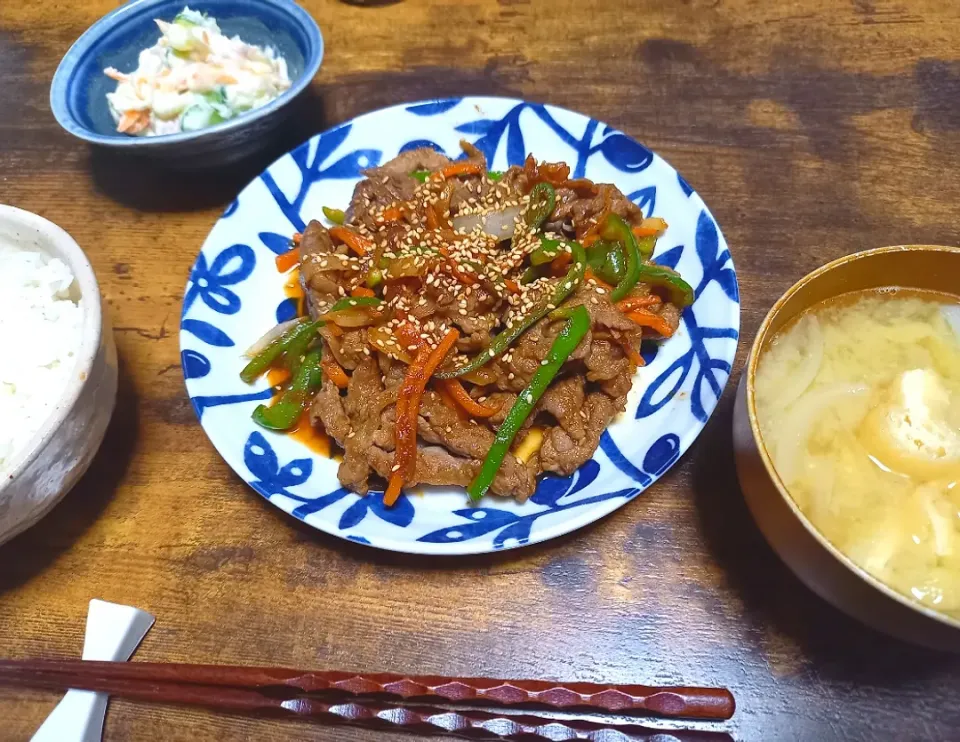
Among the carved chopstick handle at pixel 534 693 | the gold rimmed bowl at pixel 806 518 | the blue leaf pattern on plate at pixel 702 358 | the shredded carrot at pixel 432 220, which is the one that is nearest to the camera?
the gold rimmed bowl at pixel 806 518

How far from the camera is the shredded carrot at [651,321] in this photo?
2078 mm

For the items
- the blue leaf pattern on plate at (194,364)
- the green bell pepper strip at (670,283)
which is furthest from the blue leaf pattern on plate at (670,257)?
the blue leaf pattern on plate at (194,364)

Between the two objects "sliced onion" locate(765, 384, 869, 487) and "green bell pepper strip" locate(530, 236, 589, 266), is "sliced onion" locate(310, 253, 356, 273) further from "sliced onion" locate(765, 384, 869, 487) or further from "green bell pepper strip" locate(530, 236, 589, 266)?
"sliced onion" locate(765, 384, 869, 487)

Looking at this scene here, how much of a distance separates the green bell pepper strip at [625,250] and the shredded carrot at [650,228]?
75mm

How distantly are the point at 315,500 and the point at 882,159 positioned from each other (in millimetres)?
2547

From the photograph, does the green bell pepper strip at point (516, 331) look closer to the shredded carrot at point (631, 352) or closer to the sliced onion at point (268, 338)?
the shredded carrot at point (631, 352)

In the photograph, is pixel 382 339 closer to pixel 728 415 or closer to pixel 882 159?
pixel 728 415

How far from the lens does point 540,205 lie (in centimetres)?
223

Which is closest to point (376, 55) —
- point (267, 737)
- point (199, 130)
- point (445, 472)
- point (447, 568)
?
point (199, 130)

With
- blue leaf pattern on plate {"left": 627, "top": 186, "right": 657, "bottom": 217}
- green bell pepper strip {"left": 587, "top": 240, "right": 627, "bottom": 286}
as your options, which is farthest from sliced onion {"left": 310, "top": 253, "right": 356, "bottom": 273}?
blue leaf pattern on plate {"left": 627, "top": 186, "right": 657, "bottom": 217}

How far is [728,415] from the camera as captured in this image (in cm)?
202

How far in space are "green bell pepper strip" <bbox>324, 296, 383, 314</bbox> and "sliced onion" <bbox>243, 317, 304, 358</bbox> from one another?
19 centimetres

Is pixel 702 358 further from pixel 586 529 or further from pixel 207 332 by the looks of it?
pixel 207 332

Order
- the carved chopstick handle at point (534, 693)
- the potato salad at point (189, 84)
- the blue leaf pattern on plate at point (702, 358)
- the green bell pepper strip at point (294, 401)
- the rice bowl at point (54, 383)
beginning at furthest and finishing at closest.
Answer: the potato salad at point (189, 84) → the green bell pepper strip at point (294, 401) → the blue leaf pattern on plate at point (702, 358) → the rice bowl at point (54, 383) → the carved chopstick handle at point (534, 693)
